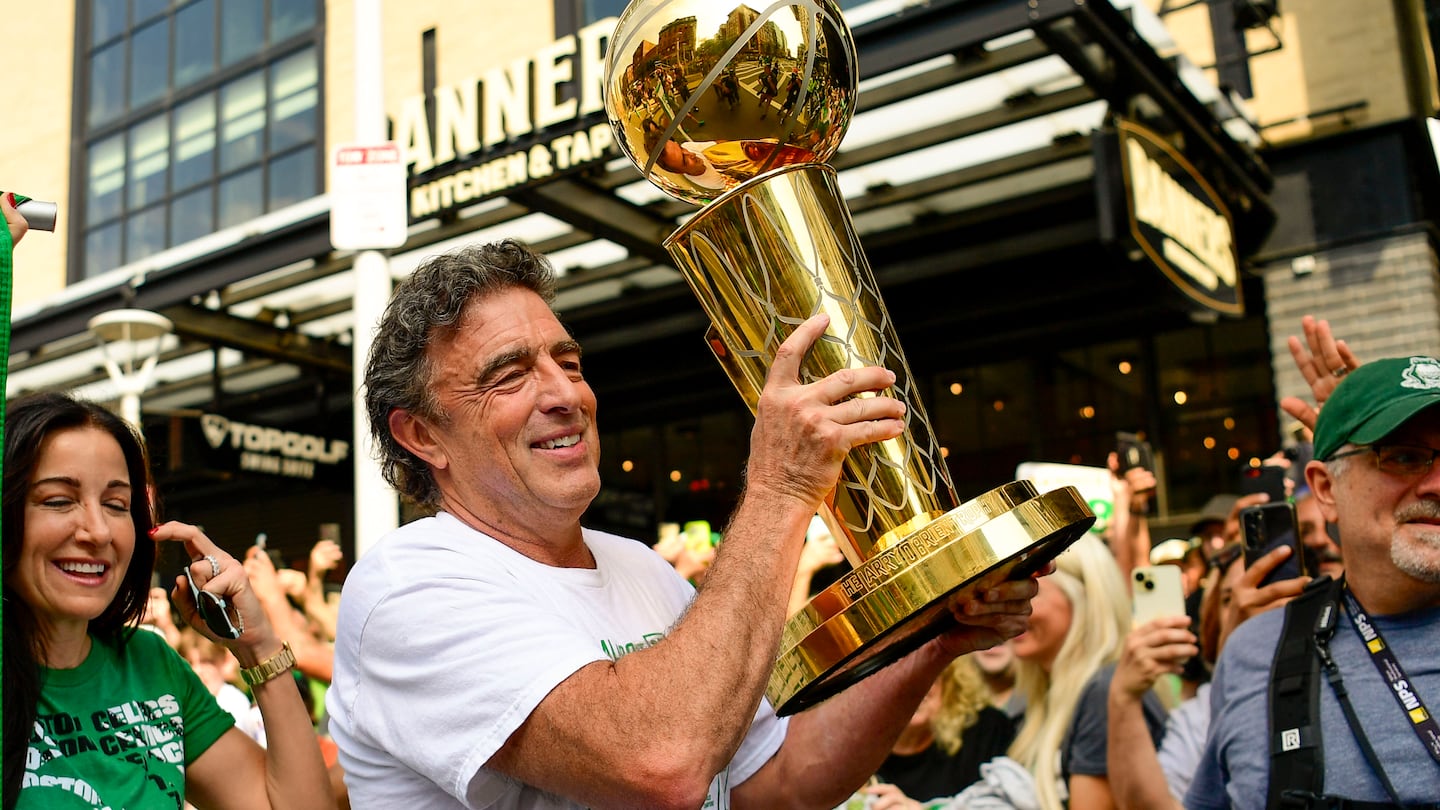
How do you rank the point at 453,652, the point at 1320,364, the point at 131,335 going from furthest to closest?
the point at 131,335 → the point at 1320,364 → the point at 453,652

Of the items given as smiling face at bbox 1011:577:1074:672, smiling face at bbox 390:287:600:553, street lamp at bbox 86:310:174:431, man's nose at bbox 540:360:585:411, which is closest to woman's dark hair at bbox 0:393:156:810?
smiling face at bbox 390:287:600:553

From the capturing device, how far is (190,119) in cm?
1415

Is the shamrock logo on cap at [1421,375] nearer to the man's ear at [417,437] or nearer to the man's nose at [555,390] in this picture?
the man's nose at [555,390]

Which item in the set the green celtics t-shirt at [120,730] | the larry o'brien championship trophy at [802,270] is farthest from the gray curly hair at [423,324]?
the green celtics t-shirt at [120,730]

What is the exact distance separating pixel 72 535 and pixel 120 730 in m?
0.37

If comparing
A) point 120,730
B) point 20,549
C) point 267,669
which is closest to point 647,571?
point 267,669

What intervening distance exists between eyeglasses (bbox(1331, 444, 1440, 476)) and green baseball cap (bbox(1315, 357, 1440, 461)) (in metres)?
0.06

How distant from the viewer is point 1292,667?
238cm

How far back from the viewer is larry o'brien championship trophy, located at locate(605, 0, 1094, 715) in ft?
5.07

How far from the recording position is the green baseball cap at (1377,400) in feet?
7.51

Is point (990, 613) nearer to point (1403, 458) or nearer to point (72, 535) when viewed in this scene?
point (1403, 458)

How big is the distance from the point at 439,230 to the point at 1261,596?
24.8ft

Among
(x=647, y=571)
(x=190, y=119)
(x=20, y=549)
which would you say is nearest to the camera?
(x=647, y=571)

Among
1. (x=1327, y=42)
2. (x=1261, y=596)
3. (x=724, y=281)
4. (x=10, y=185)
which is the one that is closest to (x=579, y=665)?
(x=724, y=281)
